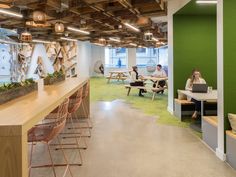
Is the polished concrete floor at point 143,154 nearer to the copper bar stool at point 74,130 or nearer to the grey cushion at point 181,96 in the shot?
the copper bar stool at point 74,130

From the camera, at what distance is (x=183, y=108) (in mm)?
7047

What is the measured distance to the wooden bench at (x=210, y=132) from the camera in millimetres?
4566

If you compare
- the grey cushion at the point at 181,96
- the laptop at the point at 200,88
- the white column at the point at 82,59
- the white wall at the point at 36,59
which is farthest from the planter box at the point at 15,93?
the white column at the point at 82,59

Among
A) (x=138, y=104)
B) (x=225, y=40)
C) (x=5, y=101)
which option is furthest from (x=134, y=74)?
(x=5, y=101)

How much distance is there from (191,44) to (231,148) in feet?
14.0

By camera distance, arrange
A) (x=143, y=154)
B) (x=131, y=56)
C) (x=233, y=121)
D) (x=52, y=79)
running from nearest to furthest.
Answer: (x=233, y=121) < (x=143, y=154) < (x=52, y=79) < (x=131, y=56)

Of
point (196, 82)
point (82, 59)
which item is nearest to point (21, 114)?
point (196, 82)

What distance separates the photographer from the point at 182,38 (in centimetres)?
761

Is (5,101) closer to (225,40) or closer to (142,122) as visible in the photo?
(225,40)

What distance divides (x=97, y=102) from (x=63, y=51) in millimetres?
9916

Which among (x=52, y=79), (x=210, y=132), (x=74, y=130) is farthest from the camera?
(x=74, y=130)

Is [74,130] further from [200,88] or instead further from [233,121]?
[233,121]

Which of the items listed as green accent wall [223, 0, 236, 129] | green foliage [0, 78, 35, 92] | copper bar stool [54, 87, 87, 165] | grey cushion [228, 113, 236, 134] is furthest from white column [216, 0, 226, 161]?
green foliage [0, 78, 35, 92]

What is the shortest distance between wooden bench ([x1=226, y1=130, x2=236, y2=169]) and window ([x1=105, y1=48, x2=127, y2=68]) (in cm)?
2136
